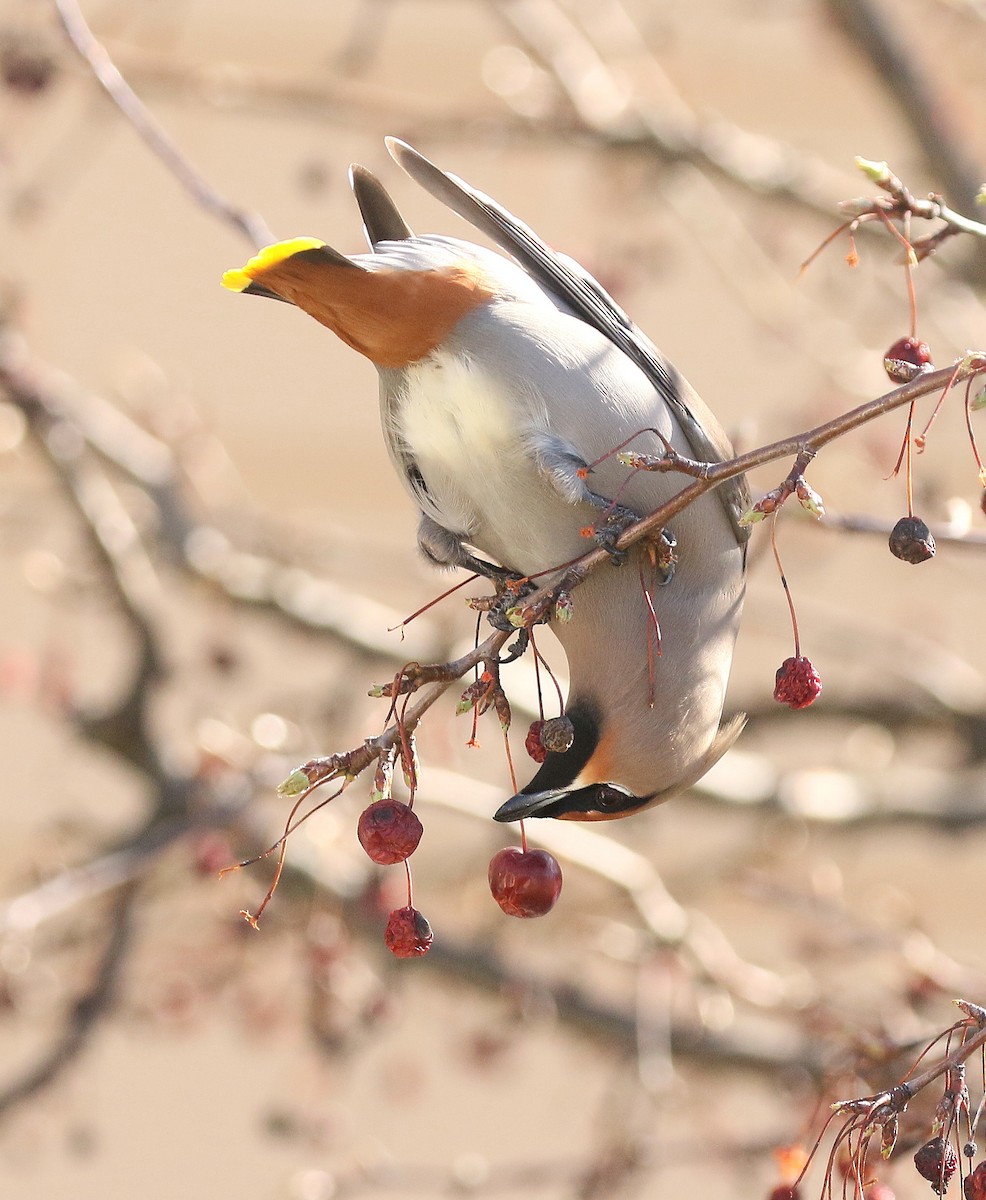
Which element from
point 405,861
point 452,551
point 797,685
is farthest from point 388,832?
point 452,551

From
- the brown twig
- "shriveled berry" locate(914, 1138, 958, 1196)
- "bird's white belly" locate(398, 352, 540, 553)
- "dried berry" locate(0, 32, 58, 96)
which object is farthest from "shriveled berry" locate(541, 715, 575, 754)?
"dried berry" locate(0, 32, 58, 96)

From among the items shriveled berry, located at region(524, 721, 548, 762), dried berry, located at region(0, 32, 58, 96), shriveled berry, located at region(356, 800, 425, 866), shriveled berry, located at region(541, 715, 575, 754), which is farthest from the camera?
dried berry, located at region(0, 32, 58, 96)

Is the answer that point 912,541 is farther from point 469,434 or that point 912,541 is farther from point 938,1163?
point 469,434

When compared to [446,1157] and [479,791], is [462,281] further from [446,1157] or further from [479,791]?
[446,1157]

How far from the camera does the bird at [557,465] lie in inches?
79.9

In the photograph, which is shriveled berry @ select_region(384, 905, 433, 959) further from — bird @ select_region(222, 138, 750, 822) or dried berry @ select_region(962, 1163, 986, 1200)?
dried berry @ select_region(962, 1163, 986, 1200)

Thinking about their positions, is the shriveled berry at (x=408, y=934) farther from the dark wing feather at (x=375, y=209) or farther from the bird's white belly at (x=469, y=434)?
the dark wing feather at (x=375, y=209)

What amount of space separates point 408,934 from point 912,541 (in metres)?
0.72

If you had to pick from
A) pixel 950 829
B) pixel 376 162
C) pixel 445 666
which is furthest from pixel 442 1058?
pixel 445 666

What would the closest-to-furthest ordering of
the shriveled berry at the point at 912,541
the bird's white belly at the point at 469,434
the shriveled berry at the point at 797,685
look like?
the shriveled berry at the point at 912,541
the shriveled berry at the point at 797,685
the bird's white belly at the point at 469,434

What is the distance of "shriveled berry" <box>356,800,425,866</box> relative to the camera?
64.3 inches

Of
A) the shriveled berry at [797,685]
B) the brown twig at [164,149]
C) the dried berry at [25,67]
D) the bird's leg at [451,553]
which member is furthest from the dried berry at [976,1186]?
the dried berry at [25,67]

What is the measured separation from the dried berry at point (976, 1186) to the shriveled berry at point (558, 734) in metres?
0.67

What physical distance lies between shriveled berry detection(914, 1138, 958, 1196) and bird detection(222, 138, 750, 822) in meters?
0.66
